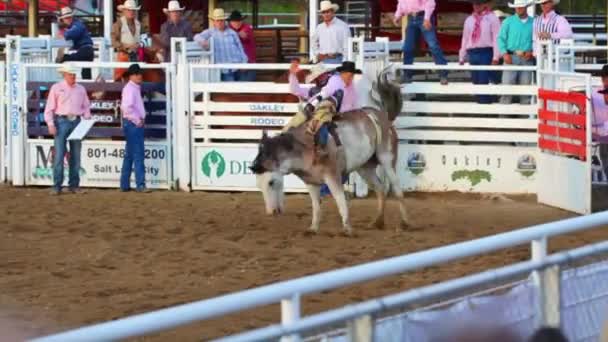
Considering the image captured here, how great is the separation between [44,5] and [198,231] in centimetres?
1990

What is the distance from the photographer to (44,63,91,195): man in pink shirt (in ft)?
58.1

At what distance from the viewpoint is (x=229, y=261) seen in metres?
12.8

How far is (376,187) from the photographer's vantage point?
48.9ft

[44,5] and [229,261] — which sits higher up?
[44,5]

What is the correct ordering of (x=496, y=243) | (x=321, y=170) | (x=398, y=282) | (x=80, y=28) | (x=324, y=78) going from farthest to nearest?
(x=80, y=28) → (x=324, y=78) → (x=321, y=170) → (x=398, y=282) → (x=496, y=243)

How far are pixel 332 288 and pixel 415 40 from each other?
1494cm

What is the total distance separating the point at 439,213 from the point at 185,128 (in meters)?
3.65

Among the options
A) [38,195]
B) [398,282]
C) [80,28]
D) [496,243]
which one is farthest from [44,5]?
[496,243]

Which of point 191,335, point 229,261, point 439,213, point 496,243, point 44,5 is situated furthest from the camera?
point 44,5

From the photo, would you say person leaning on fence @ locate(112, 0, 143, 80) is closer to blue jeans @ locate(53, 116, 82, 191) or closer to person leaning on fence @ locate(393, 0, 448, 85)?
blue jeans @ locate(53, 116, 82, 191)

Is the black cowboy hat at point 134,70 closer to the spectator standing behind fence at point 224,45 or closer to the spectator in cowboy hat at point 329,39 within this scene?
the spectator standing behind fence at point 224,45

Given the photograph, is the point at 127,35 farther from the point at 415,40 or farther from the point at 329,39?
the point at 415,40

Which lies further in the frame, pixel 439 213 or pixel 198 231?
pixel 439 213

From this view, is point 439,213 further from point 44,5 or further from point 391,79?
point 44,5
